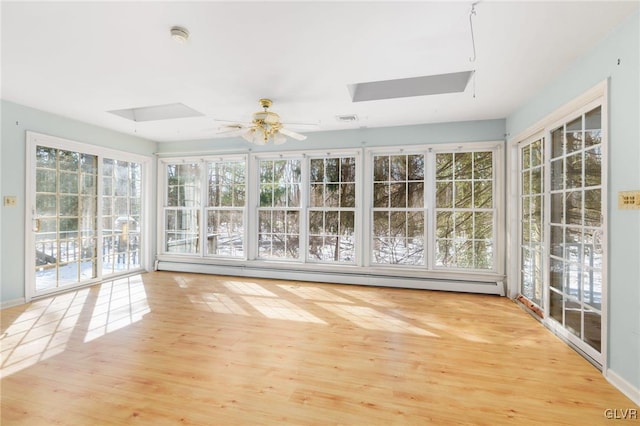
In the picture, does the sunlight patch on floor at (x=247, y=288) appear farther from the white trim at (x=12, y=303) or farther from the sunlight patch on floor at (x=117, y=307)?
the white trim at (x=12, y=303)

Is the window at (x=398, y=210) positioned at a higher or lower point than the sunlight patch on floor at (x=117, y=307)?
higher

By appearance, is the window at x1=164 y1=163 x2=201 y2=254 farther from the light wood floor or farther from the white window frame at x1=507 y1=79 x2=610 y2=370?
the white window frame at x1=507 y1=79 x2=610 y2=370

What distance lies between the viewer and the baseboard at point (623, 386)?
2.03 m

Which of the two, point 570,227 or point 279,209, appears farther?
point 279,209

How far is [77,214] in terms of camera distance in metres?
4.84

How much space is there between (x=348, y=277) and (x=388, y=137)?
96.8 inches

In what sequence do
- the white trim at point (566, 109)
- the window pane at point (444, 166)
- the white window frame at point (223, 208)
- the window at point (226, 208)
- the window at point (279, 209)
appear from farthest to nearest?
the window at point (226, 208)
the white window frame at point (223, 208)
the window at point (279, 209)
the window pane at point (444, 166)
the white trim at point (566, 109)

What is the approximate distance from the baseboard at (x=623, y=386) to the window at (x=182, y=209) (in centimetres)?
608

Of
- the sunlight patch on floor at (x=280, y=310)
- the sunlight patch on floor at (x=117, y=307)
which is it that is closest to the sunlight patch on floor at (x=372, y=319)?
the sunlight patch on floor at (x=280, y=310)

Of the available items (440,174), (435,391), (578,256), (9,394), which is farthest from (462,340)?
(9,394)

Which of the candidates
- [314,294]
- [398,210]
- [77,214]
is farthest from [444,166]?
[77,214]

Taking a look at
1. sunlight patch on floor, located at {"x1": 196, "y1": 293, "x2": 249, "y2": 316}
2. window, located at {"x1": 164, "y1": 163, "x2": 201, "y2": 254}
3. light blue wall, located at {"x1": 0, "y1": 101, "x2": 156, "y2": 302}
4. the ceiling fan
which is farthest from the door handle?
light blue wall, located at {"x1": 0, "y1": 101, "x2": 156, "y2": 302}

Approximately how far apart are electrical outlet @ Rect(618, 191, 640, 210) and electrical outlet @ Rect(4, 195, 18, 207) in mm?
6419

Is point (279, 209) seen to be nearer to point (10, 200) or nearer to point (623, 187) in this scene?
point (10, 200)
